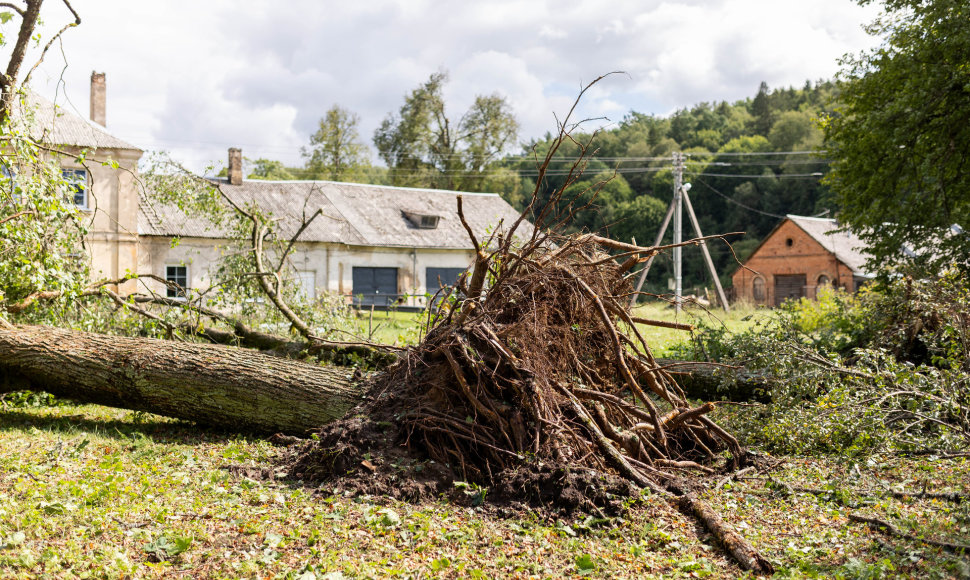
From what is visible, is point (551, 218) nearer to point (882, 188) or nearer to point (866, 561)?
point (866, 561)

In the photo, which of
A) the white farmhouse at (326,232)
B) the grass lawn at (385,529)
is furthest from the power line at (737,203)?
the grass lawn at (385,529)

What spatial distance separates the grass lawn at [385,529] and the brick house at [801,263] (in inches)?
1111

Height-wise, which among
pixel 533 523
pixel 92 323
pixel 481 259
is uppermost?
pixel 481 259

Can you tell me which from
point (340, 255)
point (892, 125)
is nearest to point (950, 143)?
point (892, 125)

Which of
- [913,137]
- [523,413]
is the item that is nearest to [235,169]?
[913,137]

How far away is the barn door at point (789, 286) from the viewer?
34156mm

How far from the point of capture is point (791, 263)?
113 feet

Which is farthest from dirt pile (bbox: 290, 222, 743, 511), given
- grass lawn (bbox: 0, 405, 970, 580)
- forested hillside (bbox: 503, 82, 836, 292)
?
forested hillside (bbox: 503, 82, 836, 292)

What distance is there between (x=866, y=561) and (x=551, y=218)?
10.2 feet

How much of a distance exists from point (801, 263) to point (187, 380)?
3276 centimetres

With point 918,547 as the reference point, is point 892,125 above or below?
above

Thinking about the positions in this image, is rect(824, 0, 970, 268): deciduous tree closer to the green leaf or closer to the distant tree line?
the distant tree line

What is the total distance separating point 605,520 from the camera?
13.9 feet

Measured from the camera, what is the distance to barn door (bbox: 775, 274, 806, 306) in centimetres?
3416
